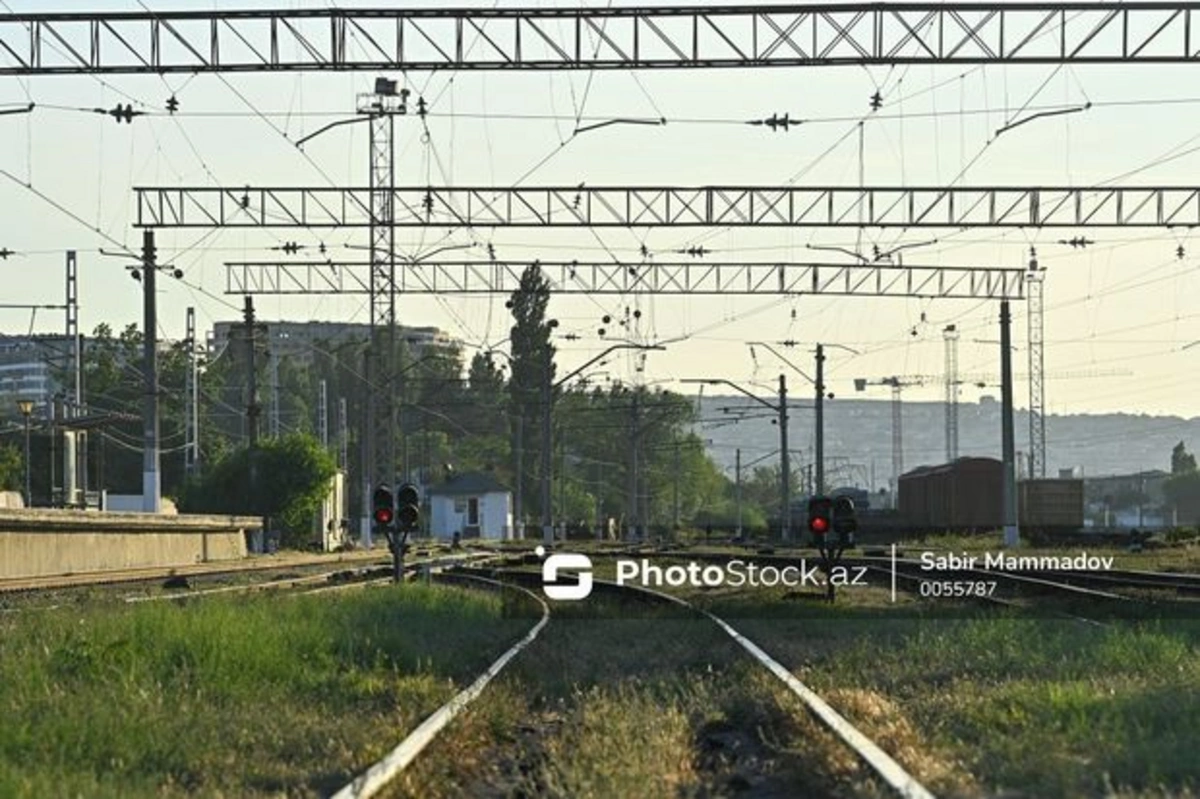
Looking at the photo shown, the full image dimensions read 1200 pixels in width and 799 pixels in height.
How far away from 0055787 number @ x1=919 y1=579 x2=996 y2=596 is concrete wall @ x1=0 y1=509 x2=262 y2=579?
16936 millimetres

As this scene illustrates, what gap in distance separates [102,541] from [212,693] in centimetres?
3487

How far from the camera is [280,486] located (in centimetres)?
8562

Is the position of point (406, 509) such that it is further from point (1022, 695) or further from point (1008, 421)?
point (1008, 421)

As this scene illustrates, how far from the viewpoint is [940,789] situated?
947 centimetres

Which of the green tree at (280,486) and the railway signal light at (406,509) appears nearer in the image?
the railway signal light at (406,509)

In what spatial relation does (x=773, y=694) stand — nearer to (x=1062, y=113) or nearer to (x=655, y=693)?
(x=655, y=693)

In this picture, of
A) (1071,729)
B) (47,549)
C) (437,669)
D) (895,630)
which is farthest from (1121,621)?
(47,549)

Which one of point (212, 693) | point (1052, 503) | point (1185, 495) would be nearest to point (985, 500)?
point (1052, 503)

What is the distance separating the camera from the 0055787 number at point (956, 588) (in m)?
34.3

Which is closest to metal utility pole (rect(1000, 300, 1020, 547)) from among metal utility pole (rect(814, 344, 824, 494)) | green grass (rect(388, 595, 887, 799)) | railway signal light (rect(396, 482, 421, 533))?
metal utility pole (rect(814, 344, 824, 494))

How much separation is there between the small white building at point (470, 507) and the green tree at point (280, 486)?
4398 centimetres

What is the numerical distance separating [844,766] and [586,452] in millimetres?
172206

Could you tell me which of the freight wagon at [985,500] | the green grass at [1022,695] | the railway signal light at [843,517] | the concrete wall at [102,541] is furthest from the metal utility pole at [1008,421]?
the green grass at [1022,695]

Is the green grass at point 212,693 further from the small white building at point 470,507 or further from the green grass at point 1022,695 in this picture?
the small white building at point 470,507
